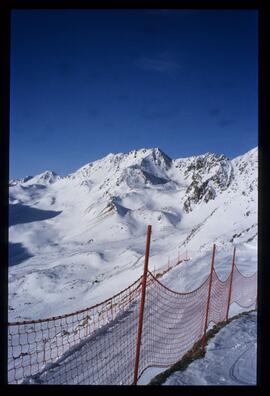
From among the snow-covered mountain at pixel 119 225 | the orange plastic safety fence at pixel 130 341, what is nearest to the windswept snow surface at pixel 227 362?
the orange plastic safety fence at pixel 130 341

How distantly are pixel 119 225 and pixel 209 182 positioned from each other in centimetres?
2534

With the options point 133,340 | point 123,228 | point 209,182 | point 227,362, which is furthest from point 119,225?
point 227,362

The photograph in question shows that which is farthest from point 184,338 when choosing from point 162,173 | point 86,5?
point 162,173

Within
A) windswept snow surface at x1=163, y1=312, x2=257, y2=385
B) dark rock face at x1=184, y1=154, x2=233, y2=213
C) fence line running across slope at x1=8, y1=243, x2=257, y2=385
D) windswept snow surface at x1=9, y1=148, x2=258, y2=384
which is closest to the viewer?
windswept snow surface at x1=163, y1=312, x2=257, y2=385

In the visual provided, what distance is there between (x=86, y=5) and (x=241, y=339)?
3.44 m

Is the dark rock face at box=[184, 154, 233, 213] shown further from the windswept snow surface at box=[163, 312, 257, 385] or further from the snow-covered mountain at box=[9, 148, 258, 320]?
the windswept snow surface at box=[163, 312, 257, 385]

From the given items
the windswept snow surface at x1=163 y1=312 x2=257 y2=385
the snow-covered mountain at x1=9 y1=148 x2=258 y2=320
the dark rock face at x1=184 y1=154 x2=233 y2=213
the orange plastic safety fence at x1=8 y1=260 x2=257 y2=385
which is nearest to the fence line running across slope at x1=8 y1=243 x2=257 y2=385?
the orange plastic safety fence at x1=8 y1=260 x2=257 y2=385

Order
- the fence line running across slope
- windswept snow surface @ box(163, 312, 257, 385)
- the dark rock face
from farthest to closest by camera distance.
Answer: the dark rock face → the fence line running across slope → windswept snow surface @ box(163, 312, 257, 385)

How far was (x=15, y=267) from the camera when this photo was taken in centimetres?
3525

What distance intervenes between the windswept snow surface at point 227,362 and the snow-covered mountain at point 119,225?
5.67m

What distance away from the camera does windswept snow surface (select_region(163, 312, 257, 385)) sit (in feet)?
8.97

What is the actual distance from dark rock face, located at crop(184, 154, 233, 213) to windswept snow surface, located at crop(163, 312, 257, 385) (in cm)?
5968

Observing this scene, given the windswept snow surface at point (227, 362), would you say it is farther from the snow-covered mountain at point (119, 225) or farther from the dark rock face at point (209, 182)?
the dark rock face at point (209, 182)

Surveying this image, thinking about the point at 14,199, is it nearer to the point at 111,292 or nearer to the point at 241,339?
the point at 111,292
